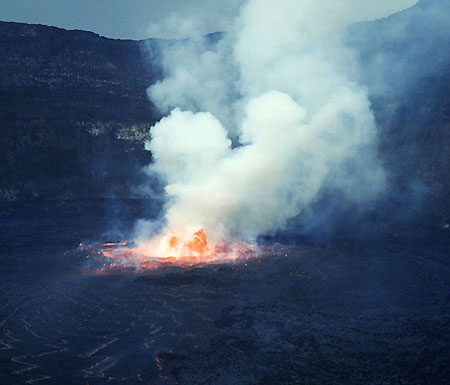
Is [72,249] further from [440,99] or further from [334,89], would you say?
[440,99]

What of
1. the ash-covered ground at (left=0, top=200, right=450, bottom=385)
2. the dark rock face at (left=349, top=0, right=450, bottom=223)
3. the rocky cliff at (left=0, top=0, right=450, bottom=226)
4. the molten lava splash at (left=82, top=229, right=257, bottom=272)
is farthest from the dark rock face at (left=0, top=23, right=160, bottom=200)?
the dark rock face at (left=349, top=0, right=450, bottom=223)

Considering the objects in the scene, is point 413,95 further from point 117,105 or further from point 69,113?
point 69,113

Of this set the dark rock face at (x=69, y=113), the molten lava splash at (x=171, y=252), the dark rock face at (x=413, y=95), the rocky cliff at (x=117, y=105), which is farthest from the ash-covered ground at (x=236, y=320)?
the dark rock face at (x=69, y=113)

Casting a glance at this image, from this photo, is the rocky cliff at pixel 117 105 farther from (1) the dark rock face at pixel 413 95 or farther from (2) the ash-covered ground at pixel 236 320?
(2) the ash-covered ground at pixel 236 320

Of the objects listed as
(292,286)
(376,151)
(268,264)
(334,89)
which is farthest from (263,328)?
(376,151)

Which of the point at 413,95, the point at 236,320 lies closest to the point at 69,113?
the point at 413,95
